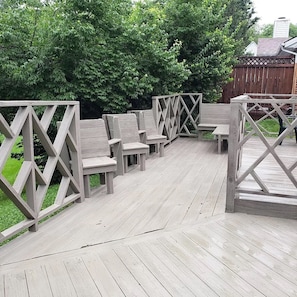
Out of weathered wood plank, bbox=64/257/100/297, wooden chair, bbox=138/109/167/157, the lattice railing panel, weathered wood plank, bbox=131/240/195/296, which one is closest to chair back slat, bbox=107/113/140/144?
wooden chair, bbox=138/109/167/157

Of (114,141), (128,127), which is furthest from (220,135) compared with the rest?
(114,141)

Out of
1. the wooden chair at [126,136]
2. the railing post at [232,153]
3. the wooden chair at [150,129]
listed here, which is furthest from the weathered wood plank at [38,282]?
the wooden chair at [150,129]

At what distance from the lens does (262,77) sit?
9.75 metres

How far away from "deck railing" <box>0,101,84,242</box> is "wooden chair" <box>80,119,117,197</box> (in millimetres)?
187

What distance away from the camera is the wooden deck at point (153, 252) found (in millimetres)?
1908

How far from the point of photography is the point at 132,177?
14.2 feet

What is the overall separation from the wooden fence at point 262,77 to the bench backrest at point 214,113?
10.2ft

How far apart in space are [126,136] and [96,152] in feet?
3.38

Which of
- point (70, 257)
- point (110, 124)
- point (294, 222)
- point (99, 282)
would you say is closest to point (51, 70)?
point (110, 124)

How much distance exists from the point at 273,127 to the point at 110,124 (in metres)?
5.99

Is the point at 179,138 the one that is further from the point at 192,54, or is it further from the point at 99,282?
the point at 99,282

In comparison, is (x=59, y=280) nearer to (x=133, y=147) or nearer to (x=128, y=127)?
(x=133, y=147)

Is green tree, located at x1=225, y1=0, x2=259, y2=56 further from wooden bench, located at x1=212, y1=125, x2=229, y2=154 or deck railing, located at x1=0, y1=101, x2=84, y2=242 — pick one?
deck railing, located at x1=0, y1=101, x2=84, y2=242

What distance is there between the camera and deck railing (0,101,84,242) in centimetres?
228
